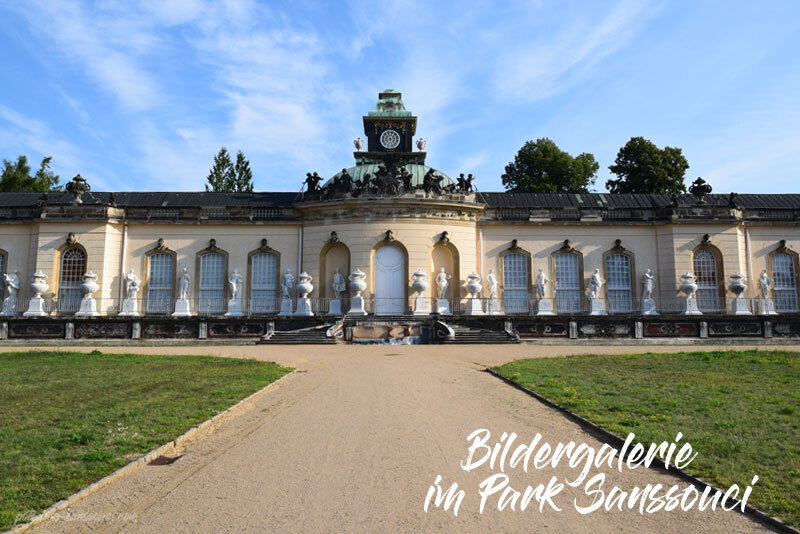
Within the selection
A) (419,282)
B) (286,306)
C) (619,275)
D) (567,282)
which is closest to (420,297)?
(419,282)

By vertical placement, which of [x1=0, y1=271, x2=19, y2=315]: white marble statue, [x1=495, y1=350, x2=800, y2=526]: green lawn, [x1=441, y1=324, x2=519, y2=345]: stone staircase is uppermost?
[x1=0, y1=271, x2=19, y2=315]: white marble statue

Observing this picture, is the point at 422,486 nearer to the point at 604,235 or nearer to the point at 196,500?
the point at 196,500

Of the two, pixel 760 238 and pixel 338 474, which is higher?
pixel 760 238

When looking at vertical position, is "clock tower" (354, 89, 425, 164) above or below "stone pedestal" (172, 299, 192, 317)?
above

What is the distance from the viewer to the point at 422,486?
19.7 feet

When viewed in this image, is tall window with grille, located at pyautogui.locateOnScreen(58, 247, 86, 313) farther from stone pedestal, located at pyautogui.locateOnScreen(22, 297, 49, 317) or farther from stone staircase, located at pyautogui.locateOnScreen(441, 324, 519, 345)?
stone staircase, located at pyautogui.locateOnScreen(441, 324, 519, 345)

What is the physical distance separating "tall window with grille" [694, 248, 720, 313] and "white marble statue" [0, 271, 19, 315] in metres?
36.4

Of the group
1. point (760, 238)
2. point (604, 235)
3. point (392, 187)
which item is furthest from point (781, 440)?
point (760, 238)

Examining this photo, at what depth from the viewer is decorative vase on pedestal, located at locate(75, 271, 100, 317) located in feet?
94.4

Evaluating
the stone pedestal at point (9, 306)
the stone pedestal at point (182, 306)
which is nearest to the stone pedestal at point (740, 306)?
the stone pedestal at point (182, 306)

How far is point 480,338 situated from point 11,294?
81.6 ft

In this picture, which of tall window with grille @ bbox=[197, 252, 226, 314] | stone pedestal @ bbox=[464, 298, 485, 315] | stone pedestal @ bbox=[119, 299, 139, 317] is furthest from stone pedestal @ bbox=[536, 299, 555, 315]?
stone pedestal @ bbox=[119, 299, 139, 317]

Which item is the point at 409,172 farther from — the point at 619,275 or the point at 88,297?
the point at 88,297

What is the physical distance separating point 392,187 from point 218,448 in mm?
24132
